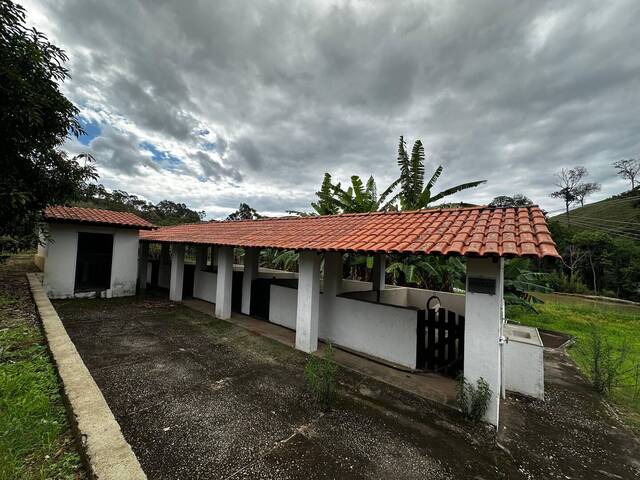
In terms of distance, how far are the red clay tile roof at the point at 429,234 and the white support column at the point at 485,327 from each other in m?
0.42

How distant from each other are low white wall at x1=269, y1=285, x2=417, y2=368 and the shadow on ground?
1.04m

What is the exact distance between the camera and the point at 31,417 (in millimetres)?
2730

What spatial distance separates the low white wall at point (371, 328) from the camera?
5.60 meters

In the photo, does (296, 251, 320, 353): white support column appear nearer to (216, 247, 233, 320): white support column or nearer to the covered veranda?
the covered veranda

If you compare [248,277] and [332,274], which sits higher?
[332,274]

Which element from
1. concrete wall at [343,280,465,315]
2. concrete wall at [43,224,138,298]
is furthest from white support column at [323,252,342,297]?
concrete wall at [43,224,138,298]

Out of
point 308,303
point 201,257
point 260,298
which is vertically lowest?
point 260,298

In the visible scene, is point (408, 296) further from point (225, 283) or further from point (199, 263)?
point (199, 263)

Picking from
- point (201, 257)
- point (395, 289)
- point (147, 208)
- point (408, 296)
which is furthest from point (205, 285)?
point (147, 208)

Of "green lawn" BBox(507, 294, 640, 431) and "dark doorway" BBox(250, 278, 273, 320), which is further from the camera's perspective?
"dark doorway" BBox(250, 278, 273, 320)

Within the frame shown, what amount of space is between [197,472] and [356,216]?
5.96 metres

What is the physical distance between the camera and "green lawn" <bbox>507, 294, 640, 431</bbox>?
5.04 m

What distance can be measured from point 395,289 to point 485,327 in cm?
534

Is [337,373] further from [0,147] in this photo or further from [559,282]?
[559,282]
